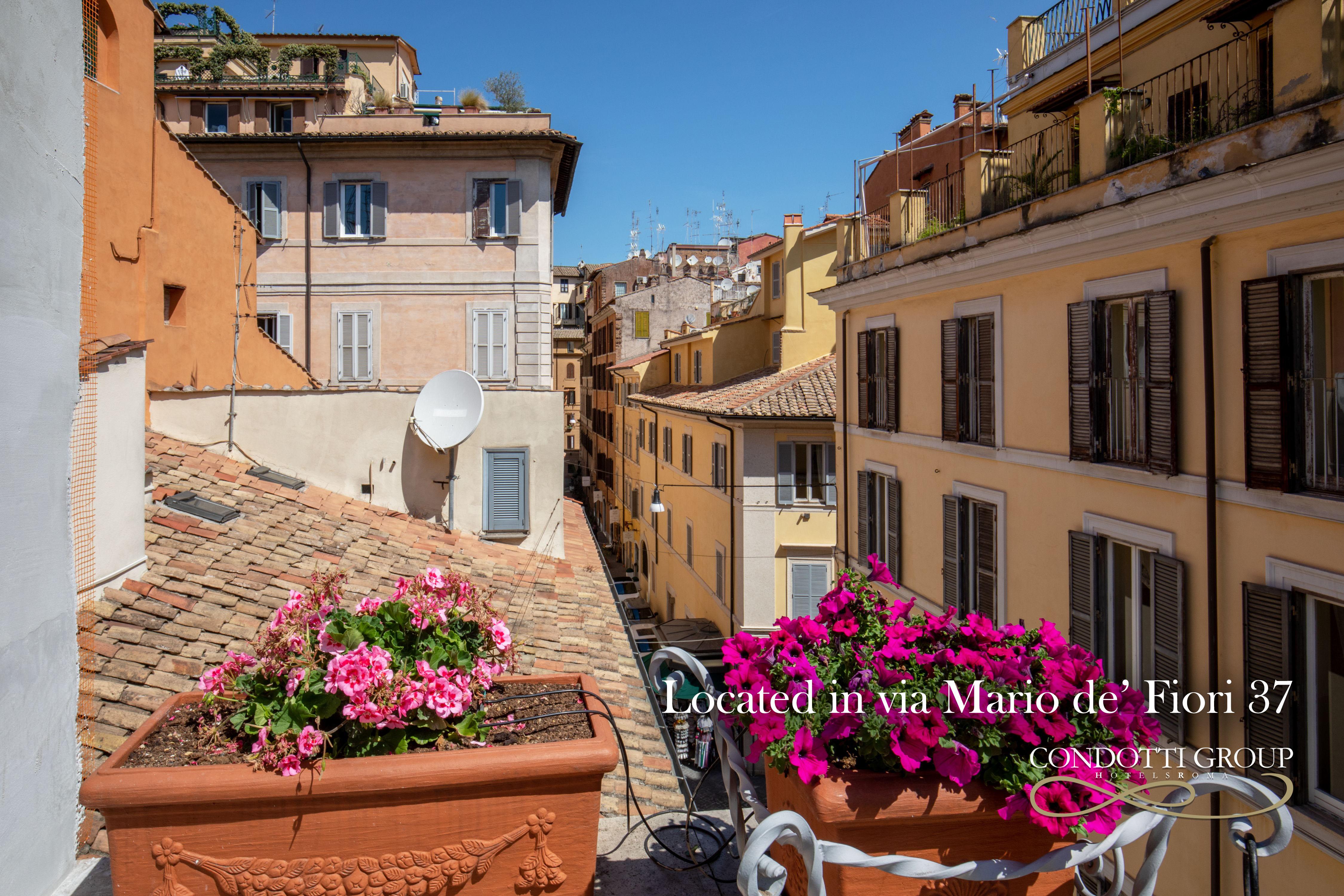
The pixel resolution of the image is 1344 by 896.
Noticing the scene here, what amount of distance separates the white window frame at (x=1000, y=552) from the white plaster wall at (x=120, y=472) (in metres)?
8.06

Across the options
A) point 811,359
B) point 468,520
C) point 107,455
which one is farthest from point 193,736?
point 811,359

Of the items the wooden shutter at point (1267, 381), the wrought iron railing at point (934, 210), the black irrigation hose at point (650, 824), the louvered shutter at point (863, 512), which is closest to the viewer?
the black irrigation hose at point (650, 824)

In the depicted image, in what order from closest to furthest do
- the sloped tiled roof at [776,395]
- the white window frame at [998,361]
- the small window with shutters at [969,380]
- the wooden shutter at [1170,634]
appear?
the wooden shutter at [1170,634] < the white window frame at [998,361] < the small window with shutters at [969,380] < the sloped tiled roof at [776,395]

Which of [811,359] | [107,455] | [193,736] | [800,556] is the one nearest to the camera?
[193,736]

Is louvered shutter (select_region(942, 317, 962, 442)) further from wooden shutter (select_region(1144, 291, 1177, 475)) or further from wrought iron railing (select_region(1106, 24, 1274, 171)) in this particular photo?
wooden shutter (select_region(1144, 291, 1177, 475))

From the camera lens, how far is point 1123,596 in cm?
762

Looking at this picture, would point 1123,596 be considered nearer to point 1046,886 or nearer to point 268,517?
point 1046,886

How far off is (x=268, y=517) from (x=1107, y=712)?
926 cm

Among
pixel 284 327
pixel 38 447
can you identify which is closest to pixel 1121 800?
pixel 38 447

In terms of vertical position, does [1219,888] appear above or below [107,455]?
below

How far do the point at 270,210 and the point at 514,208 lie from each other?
16.0 ft

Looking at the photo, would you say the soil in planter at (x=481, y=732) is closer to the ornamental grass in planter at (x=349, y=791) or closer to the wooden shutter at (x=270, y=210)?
the ornamental grass in planter at (x=349, y=791)

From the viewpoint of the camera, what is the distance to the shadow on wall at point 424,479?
1401 centimetres

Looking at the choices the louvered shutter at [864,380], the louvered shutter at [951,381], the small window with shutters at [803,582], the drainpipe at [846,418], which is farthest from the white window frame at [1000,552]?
the small window with shutters at [803,582]
